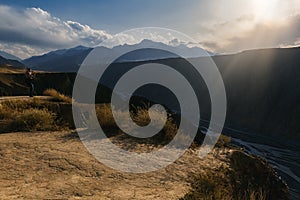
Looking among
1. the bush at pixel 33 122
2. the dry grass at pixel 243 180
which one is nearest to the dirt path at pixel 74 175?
the dry grass at pixel 243 180

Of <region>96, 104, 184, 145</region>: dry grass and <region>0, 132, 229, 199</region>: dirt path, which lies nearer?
<region>0, 132, 229, 199</region>: dirt path

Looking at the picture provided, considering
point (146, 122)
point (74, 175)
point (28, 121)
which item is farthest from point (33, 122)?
point (74, 175)

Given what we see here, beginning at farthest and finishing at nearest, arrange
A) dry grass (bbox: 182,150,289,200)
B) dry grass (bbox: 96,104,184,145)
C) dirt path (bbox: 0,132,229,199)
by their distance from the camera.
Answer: dry grass (bbox: 96,104,184,145) → dry grass (bbox: 182,150,289,200) → dirt path (bbox: 0,132,229,199)

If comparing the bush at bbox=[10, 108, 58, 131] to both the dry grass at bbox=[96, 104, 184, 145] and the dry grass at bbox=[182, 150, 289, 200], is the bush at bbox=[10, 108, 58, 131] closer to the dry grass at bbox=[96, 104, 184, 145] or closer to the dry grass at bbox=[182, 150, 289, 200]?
the dry grass at bbox=[96, 104, 184, 145]

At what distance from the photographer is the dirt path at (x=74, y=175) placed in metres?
4.97

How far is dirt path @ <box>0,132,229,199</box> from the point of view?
497cm

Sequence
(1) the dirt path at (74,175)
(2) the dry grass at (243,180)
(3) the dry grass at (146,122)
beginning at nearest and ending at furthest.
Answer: (1) the dirt path at (74,175)
(2) the dry grass at (243,180)
(3) the dry grass at (146,122)

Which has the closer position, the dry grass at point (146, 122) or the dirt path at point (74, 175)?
the dirt path at point (74, 175)

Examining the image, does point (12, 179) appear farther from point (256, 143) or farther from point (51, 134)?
point (256, 143)

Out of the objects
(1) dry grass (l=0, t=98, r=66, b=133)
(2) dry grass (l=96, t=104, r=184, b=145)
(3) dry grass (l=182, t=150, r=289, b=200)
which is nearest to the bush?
(1) dry grass (l=0, t=98, r=66, b=133)

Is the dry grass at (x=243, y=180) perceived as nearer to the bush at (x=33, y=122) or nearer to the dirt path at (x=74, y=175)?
the dirt path at (x=74, y=175)

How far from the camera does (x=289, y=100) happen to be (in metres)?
81.5

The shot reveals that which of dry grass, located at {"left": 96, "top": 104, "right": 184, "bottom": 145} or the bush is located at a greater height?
dry grass, located at {"left": 96, "top": 104, "right": 184, "bottom": 145}

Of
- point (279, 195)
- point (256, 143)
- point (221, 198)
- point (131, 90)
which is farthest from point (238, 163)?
point (131, 90)
